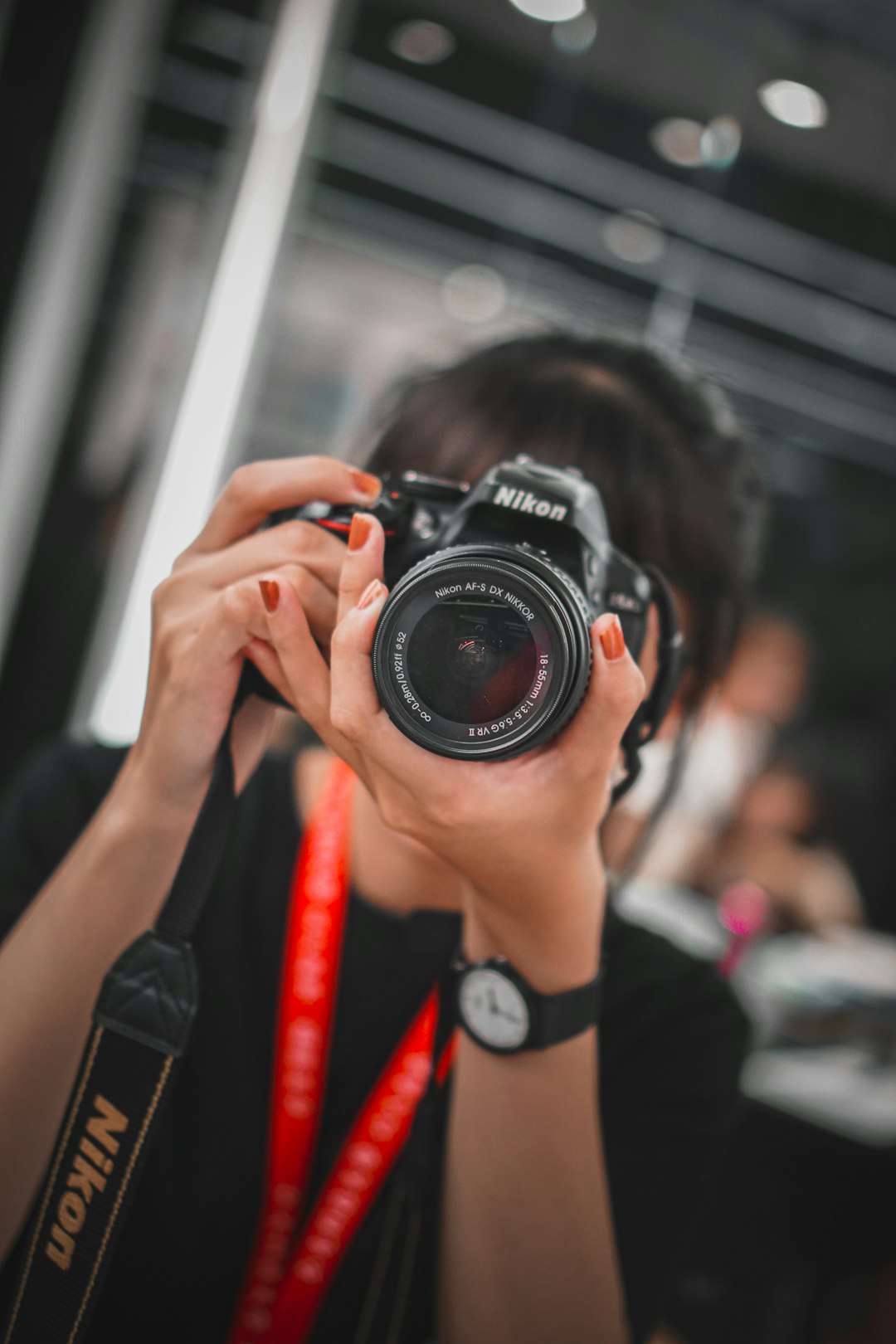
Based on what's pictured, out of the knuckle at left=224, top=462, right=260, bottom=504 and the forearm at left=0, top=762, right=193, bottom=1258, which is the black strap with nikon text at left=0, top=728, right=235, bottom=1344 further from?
the knuckle at left=224, top=462, right=260, bottom=504

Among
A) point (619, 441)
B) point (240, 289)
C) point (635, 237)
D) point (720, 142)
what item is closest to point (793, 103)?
point (720, 142)

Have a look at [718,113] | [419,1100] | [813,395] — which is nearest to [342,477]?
[419,1100]

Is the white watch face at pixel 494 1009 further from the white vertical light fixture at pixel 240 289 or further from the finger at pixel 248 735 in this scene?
the white vertical light fixture at pixel 240 289

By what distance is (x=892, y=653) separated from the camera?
10.4 ft

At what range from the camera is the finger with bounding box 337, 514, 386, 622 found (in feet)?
1.47

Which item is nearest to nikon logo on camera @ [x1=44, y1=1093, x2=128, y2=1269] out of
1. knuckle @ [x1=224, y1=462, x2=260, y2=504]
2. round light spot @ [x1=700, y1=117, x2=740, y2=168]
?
knuckle @ [x1=224, y1=462, x2=260, y2=504]

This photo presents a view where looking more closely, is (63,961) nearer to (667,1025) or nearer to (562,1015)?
(562,1015)

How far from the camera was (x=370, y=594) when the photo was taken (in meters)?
0.44

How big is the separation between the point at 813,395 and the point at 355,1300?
8.12 feet

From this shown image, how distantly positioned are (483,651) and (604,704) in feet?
0.23

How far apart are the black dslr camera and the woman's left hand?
0.04 feet

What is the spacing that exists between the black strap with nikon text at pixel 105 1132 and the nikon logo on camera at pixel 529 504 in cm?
28

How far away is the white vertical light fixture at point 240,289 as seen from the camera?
138 cm

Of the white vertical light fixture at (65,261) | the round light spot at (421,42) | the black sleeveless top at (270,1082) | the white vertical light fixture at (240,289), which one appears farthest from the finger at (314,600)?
the round light spot at (421,42)
